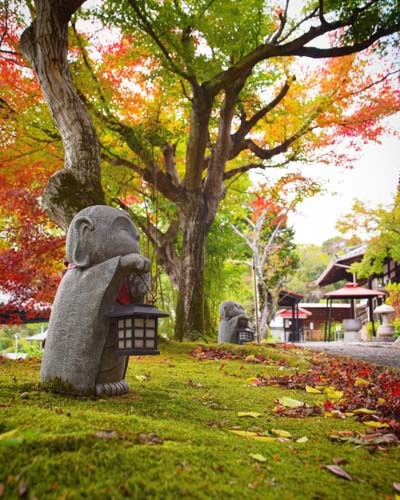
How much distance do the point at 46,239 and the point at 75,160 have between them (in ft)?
9.79

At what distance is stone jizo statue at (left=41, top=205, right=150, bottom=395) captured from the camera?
3.57 metres

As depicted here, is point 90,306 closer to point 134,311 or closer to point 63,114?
point 134,311

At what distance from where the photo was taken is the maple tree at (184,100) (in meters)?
6.46

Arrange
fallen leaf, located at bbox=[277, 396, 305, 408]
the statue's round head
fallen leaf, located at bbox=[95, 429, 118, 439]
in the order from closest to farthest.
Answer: fallen leaf, located at bbox=[95, 429, 118, 439]
the statue's round head
fallen leaf, located at bbox=[277, 396, 305, 408]

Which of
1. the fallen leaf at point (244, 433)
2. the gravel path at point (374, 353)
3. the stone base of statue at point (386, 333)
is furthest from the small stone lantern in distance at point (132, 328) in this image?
the stone base of statue at point (386, 333)

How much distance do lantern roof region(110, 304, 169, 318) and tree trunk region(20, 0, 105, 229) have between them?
9.98 ft

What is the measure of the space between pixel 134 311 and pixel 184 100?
9.45 m

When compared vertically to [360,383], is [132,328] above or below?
above

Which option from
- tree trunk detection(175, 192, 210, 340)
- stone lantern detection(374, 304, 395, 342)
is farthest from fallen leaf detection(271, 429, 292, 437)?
stone lantern detection(374, 304, 395, 342)

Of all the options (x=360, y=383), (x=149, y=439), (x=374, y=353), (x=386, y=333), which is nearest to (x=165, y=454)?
(x=149, y=439)

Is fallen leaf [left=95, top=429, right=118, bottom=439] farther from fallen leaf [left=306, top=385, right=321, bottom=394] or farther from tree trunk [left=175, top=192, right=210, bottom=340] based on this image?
tree trunk [left=175, top=192, right=210, bottom=340]

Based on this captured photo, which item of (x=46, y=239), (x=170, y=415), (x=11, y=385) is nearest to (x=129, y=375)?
(x=11, y=385)

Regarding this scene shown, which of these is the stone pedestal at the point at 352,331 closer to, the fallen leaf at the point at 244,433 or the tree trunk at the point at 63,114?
the tree trunk at the point at 63,114

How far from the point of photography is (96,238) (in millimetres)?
3807
